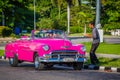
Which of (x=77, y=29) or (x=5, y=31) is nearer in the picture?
(x=5, y=31)

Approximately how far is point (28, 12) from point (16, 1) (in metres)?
33.0

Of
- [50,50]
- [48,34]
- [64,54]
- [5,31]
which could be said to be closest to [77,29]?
[5,31]

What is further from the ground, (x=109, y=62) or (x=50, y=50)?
(x=50, y=50)

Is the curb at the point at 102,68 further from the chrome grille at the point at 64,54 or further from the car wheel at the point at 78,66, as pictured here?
the chrome grille at the point at 64,54

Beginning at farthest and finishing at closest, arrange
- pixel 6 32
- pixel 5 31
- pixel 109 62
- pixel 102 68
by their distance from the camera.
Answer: pixel 6 32, pixel 5 31, pixel 109 62, pixel 102 68

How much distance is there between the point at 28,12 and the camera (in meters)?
103

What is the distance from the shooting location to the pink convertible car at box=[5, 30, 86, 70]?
18.2m

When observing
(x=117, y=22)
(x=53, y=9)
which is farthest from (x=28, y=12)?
(x=117, y=22)

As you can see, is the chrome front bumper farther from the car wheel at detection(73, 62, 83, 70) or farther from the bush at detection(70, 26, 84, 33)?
the bush at detection(70, 26, 84, 33)

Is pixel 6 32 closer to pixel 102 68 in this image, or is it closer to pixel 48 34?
pixel 48 34

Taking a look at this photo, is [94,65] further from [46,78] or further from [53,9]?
[53,9]

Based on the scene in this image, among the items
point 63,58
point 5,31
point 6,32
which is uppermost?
point 63,58

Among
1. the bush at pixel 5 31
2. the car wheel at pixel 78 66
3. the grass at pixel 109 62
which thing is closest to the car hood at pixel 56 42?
the car wheel at pixel 78 66

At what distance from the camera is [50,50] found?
18.2 m
